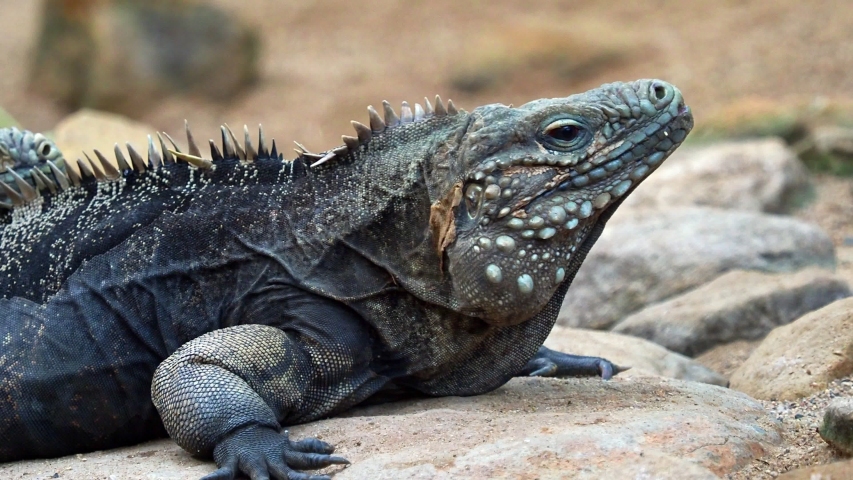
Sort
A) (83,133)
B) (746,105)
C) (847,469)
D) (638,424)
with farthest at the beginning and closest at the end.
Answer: (746,105)
(83,133)
(638,424)
(847,469)

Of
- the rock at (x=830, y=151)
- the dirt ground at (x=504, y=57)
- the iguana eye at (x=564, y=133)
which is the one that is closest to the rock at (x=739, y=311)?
the iguana eye at (x=564, y=133)

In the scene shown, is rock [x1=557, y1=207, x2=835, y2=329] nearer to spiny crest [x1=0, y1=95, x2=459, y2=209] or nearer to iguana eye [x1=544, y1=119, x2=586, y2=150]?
spiny crest [x1=0, y1=95, x2=459, y2=209]

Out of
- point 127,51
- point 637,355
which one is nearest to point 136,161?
point 637,355

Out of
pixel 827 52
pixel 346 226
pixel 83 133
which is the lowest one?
pixel 346 226

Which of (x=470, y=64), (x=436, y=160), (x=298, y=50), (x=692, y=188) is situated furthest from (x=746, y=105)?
(x=298, y=50)

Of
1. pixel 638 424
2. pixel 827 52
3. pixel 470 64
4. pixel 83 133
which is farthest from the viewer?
pixel 470 64

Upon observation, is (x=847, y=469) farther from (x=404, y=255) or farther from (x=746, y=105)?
(x=746, y=105)

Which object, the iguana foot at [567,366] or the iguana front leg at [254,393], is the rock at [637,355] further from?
the iguana front leg at [254,393]
